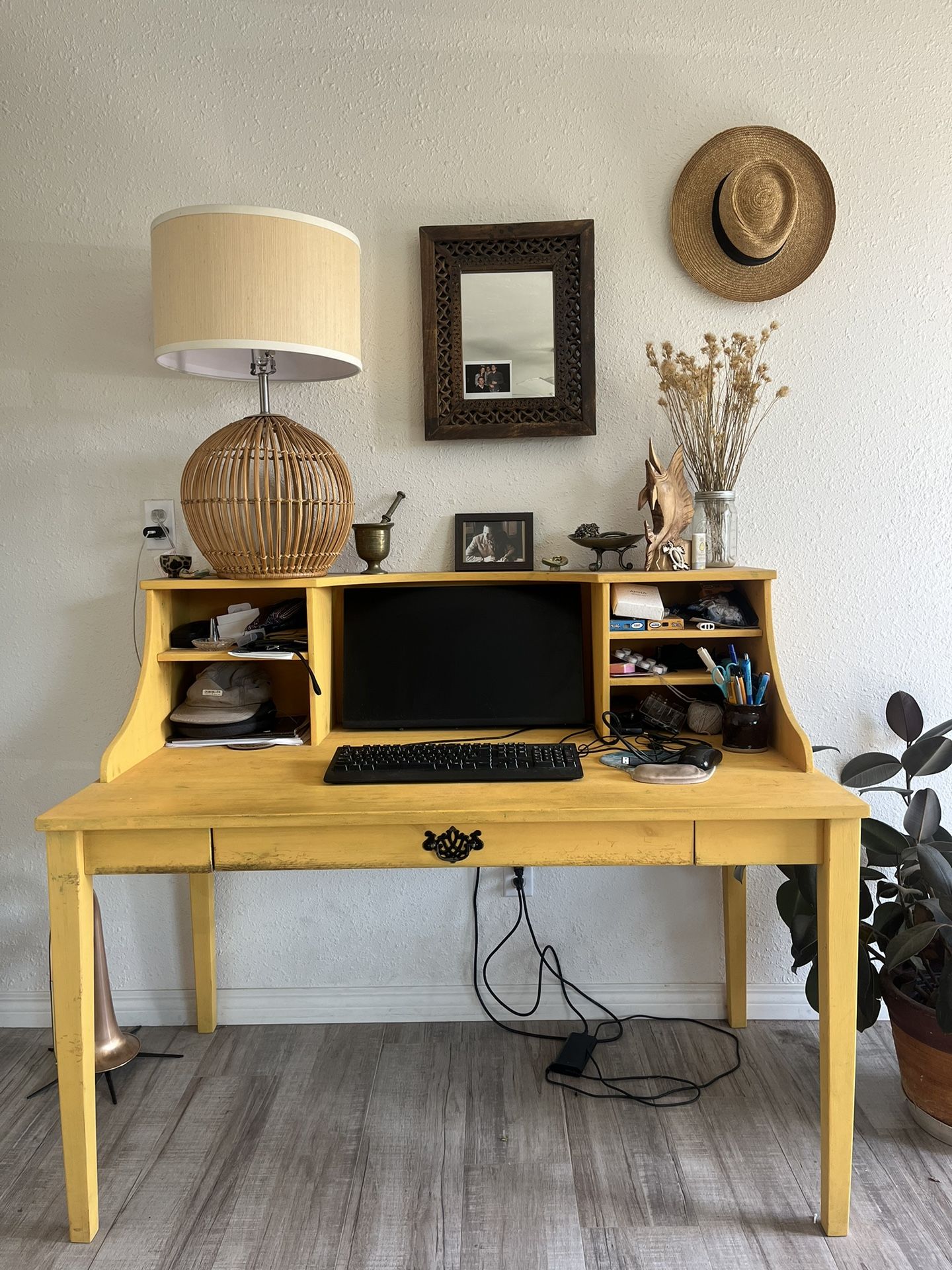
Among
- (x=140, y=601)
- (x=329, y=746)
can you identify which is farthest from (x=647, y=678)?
(x=140, y=601)

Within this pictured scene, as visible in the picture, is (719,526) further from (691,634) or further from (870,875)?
(870,875)

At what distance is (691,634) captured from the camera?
1771 millimetres

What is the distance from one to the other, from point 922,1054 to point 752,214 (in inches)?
69.0

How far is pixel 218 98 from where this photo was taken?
6.32ft

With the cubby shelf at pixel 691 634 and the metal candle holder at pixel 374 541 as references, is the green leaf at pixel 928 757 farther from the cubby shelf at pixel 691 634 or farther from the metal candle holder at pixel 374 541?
the metal candle holder at pixel 374 541

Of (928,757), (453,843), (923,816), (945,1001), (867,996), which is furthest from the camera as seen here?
(928,757)

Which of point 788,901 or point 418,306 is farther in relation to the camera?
point 418,306

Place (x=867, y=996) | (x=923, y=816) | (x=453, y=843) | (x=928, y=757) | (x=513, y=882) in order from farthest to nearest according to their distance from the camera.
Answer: (x=513, y=882)
(x=928, y=757)
(x=923, y=816)
(x=867, y=996)
(x=453, y=843)

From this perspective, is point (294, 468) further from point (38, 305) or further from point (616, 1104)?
point (616, 1104)

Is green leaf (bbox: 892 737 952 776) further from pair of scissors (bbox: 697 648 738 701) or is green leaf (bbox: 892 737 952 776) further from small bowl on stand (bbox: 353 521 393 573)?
small bowl on stand (bbox: 353 521 393 573)

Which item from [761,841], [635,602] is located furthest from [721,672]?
[761,841]

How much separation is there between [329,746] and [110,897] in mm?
771

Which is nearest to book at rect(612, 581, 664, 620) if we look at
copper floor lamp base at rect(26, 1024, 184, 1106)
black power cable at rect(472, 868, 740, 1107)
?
black power cable at rect(472, 868, 740, 1107)

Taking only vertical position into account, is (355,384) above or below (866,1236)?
above
